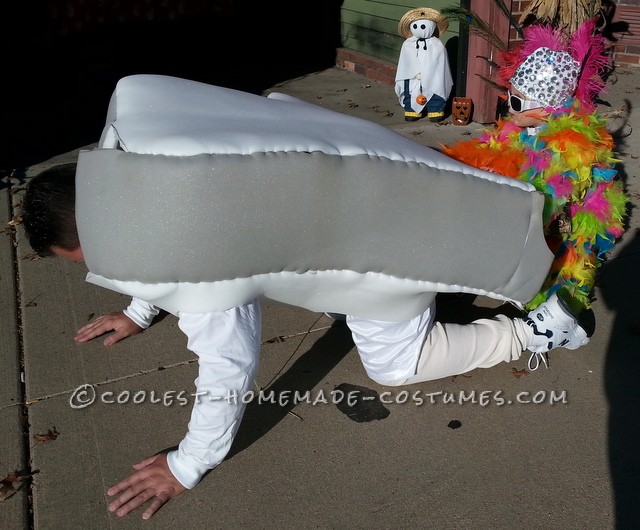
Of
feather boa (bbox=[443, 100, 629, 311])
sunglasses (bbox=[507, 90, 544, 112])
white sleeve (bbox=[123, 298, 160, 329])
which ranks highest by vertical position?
sunglasses (bbox=[507, 90, 544, 112])

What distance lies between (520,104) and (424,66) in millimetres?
3212

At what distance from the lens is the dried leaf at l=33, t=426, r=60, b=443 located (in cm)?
265

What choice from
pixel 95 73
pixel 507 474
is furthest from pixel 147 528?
pixel 95 73

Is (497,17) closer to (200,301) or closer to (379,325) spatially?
(379,325)

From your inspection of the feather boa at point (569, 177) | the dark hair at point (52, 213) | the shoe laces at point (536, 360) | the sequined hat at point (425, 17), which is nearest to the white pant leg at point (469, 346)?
the shoe laces at point (536, 360)

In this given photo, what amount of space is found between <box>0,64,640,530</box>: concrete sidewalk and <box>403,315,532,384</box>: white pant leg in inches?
4.2

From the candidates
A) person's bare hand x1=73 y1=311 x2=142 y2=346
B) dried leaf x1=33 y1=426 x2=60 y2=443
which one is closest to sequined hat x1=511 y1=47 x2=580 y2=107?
person's bare hand x1=73 y1=311 x2=142 y2=346

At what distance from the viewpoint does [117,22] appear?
31.4 ft

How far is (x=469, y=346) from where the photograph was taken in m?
2.81

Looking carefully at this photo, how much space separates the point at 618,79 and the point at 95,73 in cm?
613

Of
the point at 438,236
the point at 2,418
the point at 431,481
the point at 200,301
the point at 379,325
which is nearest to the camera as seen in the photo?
the point at 200,301

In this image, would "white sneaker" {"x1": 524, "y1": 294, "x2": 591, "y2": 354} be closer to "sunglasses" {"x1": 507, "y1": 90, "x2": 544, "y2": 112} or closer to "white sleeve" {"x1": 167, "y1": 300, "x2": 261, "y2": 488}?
"sunglasses" {"x1": 507, "y1": 90, "x2": 544, "y2": 112}

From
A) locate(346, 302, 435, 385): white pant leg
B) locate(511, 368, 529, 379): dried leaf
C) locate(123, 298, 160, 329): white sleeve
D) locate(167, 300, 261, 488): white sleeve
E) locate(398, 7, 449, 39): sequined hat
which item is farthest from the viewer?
locate(398, 7, 449, 39): sequined hat

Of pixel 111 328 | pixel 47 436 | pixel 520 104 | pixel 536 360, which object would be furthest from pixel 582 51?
pixel 47 436
